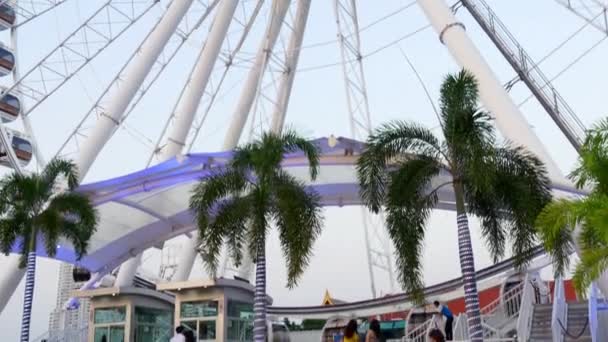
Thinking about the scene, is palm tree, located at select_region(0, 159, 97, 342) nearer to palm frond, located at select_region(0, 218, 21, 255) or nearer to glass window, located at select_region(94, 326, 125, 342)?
palm frond, located at select_region(0, 218, 21, 255)

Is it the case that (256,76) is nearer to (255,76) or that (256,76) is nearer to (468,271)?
(255,76)

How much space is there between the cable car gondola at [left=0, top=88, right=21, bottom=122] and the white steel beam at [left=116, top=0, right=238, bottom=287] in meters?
14.9

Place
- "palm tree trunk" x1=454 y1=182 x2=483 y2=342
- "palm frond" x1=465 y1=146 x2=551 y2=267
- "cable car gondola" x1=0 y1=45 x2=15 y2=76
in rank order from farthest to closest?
"cable car gondola" x1=0 y1=45 x2=15 y2=76, "palm frond" x1=465 y1=146 x2=551 y2=267, "palm tree trunk" x1=454 y1=182 x2=483 y2=342

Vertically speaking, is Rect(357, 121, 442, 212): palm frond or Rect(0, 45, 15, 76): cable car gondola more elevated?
Rect(0, 45, 15, 76): cable car gondola

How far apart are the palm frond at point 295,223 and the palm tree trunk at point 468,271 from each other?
13.4 ft

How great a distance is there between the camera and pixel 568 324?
62.2 ft

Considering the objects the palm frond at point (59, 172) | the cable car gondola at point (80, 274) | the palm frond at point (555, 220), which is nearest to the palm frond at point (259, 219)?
the palm frond at point (555, 220)

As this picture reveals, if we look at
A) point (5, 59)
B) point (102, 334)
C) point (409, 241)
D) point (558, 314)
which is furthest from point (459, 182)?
point (5, 59)

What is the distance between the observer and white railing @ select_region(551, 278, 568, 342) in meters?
17.7

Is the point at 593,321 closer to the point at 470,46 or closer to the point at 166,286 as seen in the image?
the point at 470,46

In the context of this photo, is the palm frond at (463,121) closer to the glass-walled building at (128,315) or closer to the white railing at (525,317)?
the white railing at (525,317)

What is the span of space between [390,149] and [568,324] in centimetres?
702

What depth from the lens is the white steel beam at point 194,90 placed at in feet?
92.0

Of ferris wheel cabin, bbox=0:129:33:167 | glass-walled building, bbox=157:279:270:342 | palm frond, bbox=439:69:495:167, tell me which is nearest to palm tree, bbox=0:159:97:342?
glass-walled building, bbox=157:279:270:342
